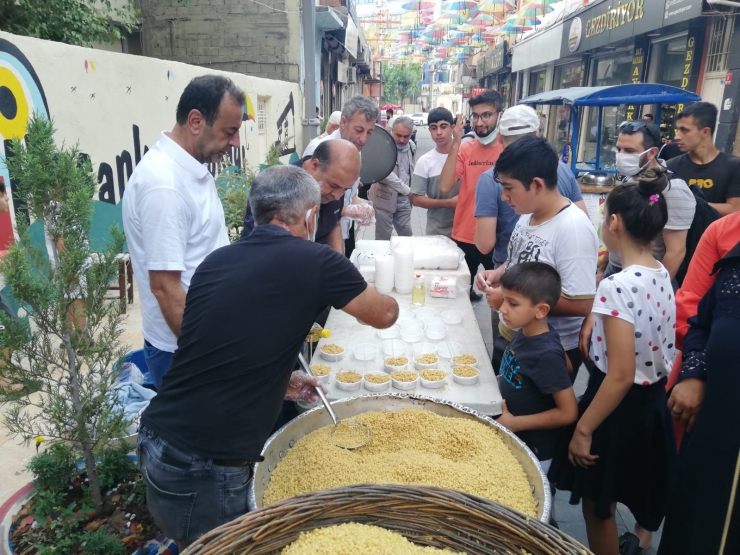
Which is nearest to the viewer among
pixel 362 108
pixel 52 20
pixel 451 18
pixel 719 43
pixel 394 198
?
pixel 362 108

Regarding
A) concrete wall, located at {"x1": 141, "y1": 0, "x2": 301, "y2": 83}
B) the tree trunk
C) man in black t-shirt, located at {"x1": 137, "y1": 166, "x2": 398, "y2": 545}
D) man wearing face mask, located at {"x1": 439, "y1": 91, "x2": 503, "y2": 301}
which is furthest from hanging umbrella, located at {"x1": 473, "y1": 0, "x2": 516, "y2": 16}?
the tree trunk

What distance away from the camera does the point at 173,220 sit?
6.53ft

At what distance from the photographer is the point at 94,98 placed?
4.59 m

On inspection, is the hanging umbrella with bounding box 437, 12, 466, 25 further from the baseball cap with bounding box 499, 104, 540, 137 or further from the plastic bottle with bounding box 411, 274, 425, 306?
the plastic bottle with bounding box 411, 274, 425, 306

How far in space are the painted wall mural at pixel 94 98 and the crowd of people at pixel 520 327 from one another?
1.22 m

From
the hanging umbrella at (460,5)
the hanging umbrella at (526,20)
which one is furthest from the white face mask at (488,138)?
the hanging umbrella at (460,5)

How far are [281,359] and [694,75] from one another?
441 inches

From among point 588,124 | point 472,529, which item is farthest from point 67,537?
point 588,124

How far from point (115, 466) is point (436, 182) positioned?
376 cm

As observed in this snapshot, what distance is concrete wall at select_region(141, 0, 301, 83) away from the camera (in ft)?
33.8

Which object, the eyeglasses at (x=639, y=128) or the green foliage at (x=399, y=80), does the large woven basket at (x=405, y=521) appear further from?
the green foliage at (x=399, y=80)

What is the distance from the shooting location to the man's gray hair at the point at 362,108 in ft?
12.7

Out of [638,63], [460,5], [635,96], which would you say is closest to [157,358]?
[635,96]

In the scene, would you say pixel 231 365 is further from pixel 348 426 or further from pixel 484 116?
pixel 484 116
